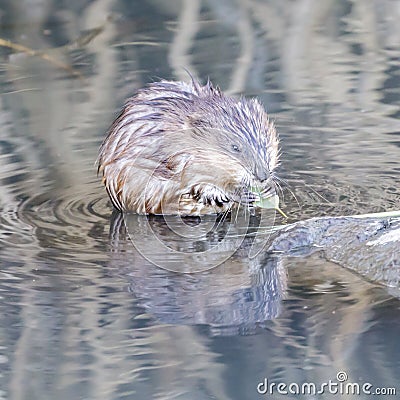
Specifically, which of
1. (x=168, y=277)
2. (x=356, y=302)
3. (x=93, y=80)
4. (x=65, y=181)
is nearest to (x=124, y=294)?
(x=168, y=277)

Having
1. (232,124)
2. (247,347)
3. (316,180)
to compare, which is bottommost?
(247,347)

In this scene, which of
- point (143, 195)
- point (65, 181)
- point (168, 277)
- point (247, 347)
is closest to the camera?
point (247, 347)

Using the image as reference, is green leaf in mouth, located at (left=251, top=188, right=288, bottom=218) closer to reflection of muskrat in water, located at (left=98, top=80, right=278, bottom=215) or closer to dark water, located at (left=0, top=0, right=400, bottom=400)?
reflection of muskrat in water, located at (left=98, top=80, right=278, bottom=215)

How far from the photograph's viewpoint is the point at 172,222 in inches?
173

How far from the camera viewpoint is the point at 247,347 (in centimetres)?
315

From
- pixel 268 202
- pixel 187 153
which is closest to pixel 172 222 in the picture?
pixel 187 153

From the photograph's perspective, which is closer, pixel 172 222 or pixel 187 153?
pixel 187 153

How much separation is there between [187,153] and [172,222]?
32 cm

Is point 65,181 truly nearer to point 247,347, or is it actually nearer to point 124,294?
point 124,294

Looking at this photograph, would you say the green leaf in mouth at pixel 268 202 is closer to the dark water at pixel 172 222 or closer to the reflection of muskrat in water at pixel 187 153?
the reflection of muskrat in water at pixel 187 153

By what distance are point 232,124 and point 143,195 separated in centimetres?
53

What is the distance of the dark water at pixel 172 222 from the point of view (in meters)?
3.07

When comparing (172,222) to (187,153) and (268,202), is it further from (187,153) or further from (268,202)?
(268,202)

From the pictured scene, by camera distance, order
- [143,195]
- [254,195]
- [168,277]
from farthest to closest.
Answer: [143,195], [254,195], [168,277]
